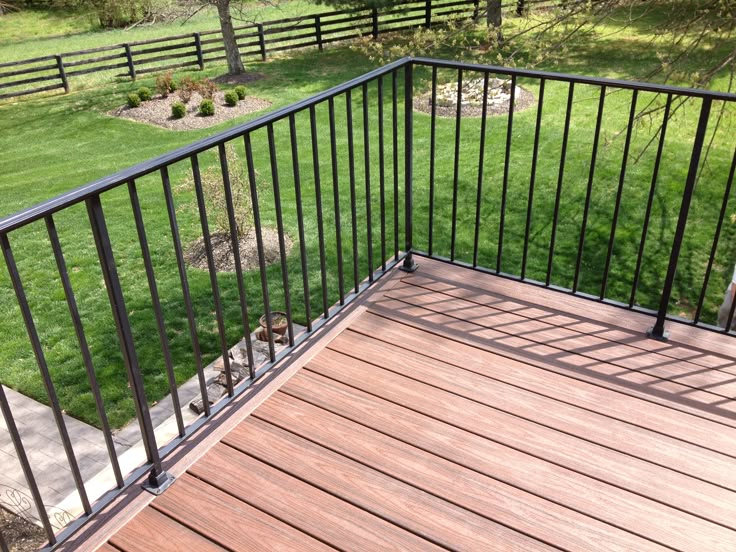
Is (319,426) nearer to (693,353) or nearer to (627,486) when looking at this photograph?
(627,486)

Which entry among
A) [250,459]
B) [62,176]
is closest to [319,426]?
[250,459]

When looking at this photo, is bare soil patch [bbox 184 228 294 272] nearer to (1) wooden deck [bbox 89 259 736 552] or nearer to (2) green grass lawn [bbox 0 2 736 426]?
(2) green grass lawn [bbox 0 2 736 426]

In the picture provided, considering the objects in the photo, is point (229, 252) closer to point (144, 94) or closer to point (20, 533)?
point (20, 533)

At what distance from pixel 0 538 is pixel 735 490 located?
6.53 feet

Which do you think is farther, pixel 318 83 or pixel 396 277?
pixel 318 83

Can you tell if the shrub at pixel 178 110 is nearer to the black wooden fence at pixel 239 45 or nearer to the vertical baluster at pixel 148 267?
the black wooden fence at pixel 239 45

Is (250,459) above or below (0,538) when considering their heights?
below

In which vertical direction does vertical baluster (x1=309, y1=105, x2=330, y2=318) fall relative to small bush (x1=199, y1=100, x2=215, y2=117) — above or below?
above

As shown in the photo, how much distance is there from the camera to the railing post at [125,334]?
1577 mm

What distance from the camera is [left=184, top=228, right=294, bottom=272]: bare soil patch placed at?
6.09 metres

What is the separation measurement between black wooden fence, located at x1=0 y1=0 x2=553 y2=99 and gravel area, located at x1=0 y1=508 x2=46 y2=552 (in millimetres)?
12204

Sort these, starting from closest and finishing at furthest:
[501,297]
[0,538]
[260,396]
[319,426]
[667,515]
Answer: [0,538]
[667,515]
[319,426]
[260,396]
[501,297]

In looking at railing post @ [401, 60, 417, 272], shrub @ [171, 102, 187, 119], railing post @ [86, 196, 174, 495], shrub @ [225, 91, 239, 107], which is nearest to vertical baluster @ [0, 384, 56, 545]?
railing post @ [86, 196, 174, 495]

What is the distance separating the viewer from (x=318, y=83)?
42.9 feet
